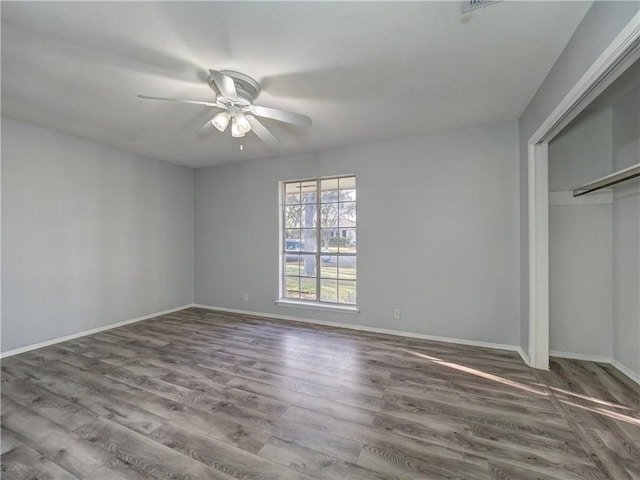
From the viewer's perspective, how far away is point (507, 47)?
1865 mm

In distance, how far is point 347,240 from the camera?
3.98 meters

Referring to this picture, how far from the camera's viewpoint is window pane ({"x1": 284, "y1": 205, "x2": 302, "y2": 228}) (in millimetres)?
4375

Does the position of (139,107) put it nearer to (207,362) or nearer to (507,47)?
(207,362)

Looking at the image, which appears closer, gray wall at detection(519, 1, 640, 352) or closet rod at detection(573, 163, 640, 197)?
gray wall at detection(519, 1, 640, 352)

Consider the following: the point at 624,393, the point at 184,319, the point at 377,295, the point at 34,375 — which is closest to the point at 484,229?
the point at 377,295

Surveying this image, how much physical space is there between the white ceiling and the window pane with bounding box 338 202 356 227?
1237mm

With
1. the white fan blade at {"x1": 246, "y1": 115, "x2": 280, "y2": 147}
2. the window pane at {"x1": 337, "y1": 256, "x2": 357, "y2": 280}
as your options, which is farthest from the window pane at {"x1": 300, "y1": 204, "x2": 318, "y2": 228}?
the white fan blade at {"x1": 246, "y1": 115, "x2": 280, "y2": 147}

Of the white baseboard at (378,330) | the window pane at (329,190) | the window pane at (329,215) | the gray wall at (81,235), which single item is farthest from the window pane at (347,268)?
the gray wall at (81,235)

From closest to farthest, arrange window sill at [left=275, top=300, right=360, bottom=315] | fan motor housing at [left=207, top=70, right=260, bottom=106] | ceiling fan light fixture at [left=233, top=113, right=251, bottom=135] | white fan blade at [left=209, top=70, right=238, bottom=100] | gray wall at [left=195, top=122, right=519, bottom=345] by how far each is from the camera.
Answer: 1. white fan blade at [left=209, top=70, right=238, bottom=100]
2. fan motor housing at [left=207, top=70, right=260, bottom=106]
3. ceiling fan light fixture at [left=233, top=113, right=251, bottom=135]
4. gray wall at [left=195, top=122, right=519, bottom=345]
5. window sill at [left=275, top=300, right=360, bottom=315]

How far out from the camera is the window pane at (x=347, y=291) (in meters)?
3.94

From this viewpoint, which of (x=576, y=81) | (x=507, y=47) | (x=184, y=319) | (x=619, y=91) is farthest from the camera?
(x=184, y=319)

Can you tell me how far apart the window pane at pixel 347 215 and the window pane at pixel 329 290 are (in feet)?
2.97

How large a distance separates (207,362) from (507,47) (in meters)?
3.74

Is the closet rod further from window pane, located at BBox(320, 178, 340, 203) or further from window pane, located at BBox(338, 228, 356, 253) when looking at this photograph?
window pane, located at BBox(320, 178, 340, 203)
